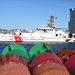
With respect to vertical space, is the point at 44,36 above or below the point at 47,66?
below

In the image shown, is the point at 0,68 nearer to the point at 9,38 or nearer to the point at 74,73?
the point at 74,73

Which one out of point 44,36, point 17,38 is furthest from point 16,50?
point 44,36

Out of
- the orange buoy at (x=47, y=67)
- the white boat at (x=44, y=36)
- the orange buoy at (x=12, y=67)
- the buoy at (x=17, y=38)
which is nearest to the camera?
the orange buoy at (x=12, y=67)

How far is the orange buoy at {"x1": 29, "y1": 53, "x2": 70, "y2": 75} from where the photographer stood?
8.66 metres

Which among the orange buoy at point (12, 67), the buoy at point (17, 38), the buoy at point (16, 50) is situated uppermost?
the orange buoy at point (12, 67)

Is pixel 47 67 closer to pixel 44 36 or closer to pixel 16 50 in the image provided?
pixel 16 50

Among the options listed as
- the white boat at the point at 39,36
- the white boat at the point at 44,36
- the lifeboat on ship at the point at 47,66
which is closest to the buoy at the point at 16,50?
the lifeboat on ship at the point at 47,66

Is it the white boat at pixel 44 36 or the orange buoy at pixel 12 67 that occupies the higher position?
the orange buoy at pixel 12 67

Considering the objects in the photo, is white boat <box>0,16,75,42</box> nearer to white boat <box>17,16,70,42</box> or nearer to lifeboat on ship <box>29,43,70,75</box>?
white boat <box>17,16,70,42</box>

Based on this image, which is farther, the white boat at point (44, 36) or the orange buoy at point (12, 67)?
the white boat at point (44, 36)

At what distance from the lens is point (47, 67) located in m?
8.83

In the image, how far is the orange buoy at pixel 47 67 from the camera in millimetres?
8655

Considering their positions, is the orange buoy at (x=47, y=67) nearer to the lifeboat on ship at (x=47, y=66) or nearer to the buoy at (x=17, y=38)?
the lifeboat on ship at (x=47, y=66)

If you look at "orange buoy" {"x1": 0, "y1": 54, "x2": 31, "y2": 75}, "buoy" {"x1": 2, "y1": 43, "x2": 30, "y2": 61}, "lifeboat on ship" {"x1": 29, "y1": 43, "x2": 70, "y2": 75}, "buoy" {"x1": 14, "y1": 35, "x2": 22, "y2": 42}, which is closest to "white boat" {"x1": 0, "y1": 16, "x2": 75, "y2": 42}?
"buoy" {"x1": 14, "y1": 35, "x2": 22, "y2": 42}
